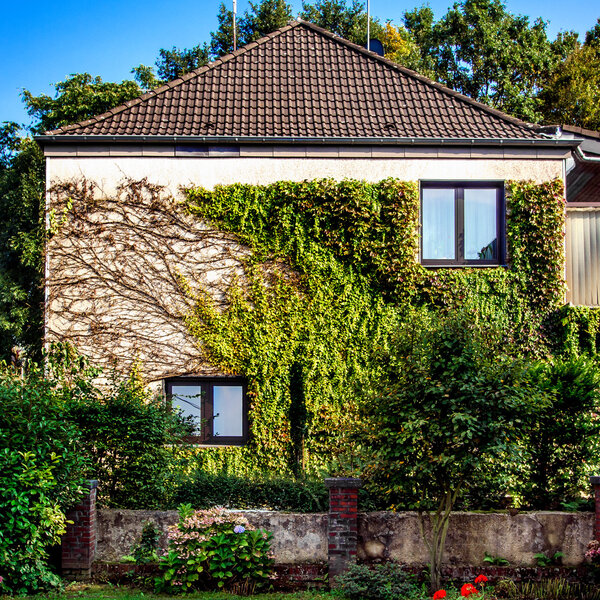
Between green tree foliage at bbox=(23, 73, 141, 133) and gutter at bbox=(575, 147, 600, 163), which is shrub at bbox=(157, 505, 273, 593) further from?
green tree foliage at bbox=(23, 73, 141, 133)

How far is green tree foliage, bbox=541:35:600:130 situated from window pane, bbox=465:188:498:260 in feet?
53.4

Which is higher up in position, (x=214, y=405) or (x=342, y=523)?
(x=214, y=405)

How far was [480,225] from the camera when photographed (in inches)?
563

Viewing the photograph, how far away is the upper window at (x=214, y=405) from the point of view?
13.7m

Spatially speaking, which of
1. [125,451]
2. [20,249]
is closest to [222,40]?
[20,249]

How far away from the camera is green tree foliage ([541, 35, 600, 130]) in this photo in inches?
1098

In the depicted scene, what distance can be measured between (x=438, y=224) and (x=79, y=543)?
915 centimetres

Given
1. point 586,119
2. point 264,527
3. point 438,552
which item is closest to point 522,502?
point 438,552

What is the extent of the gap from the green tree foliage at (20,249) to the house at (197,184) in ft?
31.5

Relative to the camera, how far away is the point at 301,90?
50.0 feet

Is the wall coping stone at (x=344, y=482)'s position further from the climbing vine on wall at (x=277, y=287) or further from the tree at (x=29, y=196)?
the tree at (x=29, y=196)

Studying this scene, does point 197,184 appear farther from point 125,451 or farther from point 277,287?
point 125,451

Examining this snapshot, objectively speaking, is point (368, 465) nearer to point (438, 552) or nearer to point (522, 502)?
point (438, 552)

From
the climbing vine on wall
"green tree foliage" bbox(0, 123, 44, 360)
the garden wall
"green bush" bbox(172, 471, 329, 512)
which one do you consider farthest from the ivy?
"green tree foliage" bbox(0, 123, 44, 360)
